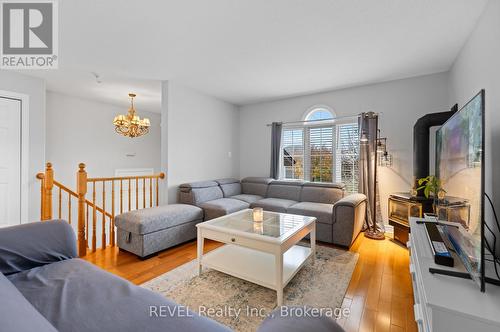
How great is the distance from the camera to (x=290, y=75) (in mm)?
3355

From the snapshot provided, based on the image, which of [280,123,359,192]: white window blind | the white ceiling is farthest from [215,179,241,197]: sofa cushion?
the white ceiling

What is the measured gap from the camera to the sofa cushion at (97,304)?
963mm

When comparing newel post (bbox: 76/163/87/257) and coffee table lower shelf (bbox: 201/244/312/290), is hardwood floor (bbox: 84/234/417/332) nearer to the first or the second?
newel post (bbox: 76/163/87/257)

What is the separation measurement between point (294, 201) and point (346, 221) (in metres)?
1.12

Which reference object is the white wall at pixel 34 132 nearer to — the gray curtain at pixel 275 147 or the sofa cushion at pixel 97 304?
the sofa cushion at pixel 97 304

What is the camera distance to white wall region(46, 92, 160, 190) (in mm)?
4207

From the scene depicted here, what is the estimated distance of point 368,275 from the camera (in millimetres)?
2266

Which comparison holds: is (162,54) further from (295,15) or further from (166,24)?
(295,15)

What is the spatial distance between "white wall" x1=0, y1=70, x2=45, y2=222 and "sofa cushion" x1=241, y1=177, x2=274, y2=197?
11.1 feet

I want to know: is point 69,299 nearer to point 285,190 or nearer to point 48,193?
point 48,193

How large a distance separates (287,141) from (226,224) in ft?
9.19

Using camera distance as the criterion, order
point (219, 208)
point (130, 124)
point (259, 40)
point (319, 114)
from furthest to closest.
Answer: point (319, 114), point (130, 124), point (219, 208), point (259, 40)

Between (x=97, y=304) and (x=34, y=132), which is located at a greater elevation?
(x=34, y=132)

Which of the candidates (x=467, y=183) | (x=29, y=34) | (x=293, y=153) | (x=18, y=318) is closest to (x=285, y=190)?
(x=293, y=153)
